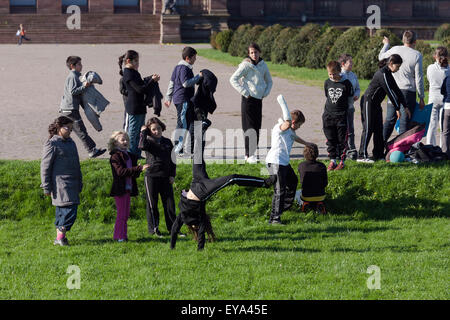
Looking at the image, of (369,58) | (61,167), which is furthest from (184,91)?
(369,58)

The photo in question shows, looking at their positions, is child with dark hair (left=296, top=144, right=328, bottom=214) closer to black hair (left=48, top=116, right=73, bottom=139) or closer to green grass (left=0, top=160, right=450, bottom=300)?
green grass (left=0, top=160, right=450, bottom=300)

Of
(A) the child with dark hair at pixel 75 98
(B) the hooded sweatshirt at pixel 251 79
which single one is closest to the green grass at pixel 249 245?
(A) the child with dark hair at pixel 75 98

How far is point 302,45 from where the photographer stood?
29203 mm

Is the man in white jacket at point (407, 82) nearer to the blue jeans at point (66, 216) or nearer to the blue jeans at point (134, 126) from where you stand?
the blue jeans at point (134, 126)

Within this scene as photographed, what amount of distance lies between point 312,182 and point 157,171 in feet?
7.32

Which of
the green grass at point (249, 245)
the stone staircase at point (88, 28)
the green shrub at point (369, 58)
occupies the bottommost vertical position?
the green grass at point (249, 245)

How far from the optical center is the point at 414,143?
1202 centimetres

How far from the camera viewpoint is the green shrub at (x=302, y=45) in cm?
2894

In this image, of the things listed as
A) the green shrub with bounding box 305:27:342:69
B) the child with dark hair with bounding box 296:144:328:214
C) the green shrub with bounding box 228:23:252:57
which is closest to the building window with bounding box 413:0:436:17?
the green shrub with bounding box 228:23:252:57

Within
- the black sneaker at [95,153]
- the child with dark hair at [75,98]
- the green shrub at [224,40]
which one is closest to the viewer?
the child with dark hair at [75,98]

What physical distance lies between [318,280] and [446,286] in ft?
4.13

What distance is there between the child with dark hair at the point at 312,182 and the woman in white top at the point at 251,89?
4.83 feet
